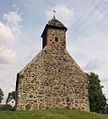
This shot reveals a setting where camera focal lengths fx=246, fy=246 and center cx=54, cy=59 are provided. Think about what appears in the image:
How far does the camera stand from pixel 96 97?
48.5m

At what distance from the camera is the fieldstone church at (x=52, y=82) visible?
29219mm

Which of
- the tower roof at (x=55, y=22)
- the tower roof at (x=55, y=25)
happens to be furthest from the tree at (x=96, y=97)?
the tower roof at (x=55, y=22)

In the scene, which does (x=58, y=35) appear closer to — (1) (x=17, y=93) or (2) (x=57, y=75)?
(2) (x=57, y=75)

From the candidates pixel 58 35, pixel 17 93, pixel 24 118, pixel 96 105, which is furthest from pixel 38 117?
pixel 96 105

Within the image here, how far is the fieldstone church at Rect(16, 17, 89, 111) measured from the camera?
29.2 meters

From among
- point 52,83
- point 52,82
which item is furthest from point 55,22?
point 52,83

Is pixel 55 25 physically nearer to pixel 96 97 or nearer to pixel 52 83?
pixel 52 83

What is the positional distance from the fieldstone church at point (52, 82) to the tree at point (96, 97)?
17.9 metres

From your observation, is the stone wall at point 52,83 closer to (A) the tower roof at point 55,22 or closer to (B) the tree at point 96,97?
(A) the tower roof at point 55,22

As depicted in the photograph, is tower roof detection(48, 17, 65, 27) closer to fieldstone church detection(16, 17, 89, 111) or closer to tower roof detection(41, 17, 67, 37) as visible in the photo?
tower roof detection(41, 17, 67, 37)

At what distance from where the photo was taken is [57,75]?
30969 millimetres

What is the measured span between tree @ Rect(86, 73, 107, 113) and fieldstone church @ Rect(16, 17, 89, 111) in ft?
58.7

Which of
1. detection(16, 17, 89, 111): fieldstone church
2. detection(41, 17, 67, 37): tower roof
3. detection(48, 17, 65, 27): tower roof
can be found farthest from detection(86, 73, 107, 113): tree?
detection(48, 17, 65, 27): tower roof

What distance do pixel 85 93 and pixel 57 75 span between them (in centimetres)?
423
